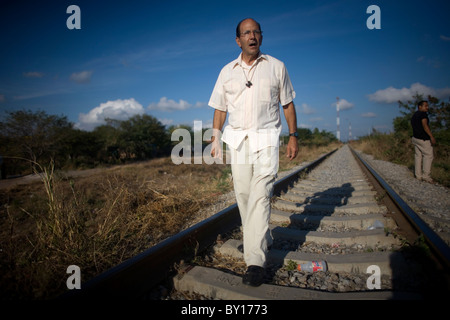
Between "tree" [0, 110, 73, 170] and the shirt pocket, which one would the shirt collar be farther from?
"tree" [0, 110, 73, 170]

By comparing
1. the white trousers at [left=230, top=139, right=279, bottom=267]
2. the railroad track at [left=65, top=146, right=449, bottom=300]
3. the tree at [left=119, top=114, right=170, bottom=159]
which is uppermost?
the tree at [left=119, top=114, right=170, bottom=159]

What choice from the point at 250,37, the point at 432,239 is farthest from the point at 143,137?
the point at 432,239

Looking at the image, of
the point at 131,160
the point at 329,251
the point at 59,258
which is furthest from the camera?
the point at 131,160

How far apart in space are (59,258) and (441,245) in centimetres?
298

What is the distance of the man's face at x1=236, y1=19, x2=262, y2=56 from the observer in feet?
6.64

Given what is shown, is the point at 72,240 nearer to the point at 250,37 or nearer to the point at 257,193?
the point at 257,193

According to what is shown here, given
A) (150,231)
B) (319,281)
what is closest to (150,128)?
(150,231)

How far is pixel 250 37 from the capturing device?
203 centimetres

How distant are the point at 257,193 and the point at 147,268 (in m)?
1.00

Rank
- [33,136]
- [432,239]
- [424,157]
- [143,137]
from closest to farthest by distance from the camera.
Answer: [432,239]
[424,157]
[33,136]
[143,137]

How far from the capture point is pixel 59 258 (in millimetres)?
2051

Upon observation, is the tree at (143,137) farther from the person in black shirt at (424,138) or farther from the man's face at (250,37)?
the man's face at (250,37)

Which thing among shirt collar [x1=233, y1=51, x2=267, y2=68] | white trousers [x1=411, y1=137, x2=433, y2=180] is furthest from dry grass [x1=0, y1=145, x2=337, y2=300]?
white trousers [x1=411, y1=137, x2=433, y2=180]
